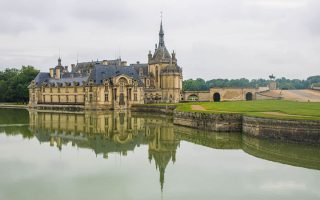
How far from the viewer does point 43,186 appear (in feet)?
62.2

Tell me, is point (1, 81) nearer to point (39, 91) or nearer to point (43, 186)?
point (39, 91)

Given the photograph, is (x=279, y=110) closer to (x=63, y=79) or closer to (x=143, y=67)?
(x=63, y=79)

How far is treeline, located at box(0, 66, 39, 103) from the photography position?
9994cm

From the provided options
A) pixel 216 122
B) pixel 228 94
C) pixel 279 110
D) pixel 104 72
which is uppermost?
pixel 104 72

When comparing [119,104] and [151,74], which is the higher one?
[151,74]

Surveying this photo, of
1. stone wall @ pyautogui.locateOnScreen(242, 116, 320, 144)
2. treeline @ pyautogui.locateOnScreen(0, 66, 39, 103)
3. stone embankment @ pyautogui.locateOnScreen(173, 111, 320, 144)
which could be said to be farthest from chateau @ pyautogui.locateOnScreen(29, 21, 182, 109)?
stone wall @ pyautogui.locateOnScreen(242, 116, 320, 144)

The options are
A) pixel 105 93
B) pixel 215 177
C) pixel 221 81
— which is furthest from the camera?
pixel 221 81

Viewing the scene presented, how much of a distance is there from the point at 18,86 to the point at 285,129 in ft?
267

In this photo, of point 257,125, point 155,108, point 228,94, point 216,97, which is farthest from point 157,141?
point 216,97

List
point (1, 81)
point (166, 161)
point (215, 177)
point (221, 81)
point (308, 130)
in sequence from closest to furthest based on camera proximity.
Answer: point (215, 177) < point (166, 161) < point (308, 130) < point (1, 81) < point (221, 81)

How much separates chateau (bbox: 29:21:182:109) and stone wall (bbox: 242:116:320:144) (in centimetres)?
4237

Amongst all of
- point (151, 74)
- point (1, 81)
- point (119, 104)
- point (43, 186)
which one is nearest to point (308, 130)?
point (43, 186)

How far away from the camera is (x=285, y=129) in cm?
3053

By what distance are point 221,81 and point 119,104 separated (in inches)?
4480
